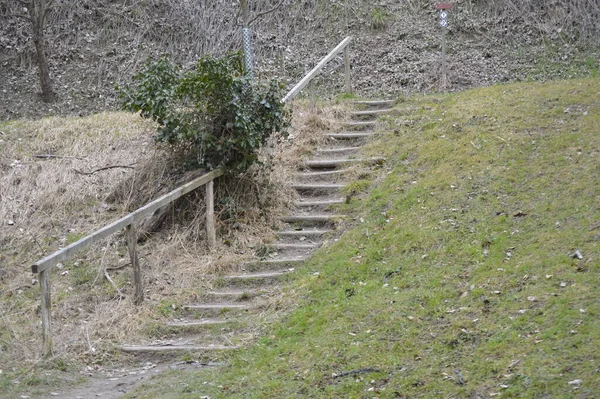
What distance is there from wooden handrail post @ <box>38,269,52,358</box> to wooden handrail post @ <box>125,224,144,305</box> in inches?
49.9

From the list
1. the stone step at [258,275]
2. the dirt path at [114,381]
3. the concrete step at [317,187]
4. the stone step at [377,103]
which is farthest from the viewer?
the stone step at [377,103]

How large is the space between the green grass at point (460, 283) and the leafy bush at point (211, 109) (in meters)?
1.71

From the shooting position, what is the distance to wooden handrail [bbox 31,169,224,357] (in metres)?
8.02

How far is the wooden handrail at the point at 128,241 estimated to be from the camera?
802 centimetres

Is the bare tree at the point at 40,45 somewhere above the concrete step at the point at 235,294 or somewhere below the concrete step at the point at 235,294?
above

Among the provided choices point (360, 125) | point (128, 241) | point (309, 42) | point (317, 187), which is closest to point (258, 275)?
point (128, 241)

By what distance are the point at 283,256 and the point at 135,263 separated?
2.06 m

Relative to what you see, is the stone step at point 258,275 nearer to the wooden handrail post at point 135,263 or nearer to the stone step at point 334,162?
the wooden handrail post at point 135,263

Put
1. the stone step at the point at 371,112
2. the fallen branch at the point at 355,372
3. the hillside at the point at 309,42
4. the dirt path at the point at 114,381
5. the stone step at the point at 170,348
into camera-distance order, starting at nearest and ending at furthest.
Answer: the fallen branch at the point at 355,372
the dirt path at the point at 114,381
the stone step at the point at 170,348
the stone step at the point at 371,112
the hillside at the point at 309,42

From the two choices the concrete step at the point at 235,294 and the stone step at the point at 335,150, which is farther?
the stone step at the point at 335,150

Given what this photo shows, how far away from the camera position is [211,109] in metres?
11.0

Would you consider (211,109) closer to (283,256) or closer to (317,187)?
(317,187)

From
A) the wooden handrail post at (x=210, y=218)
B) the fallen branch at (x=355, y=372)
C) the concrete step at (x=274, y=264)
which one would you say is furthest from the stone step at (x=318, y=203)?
the fallen branch at (x=355, y=372)

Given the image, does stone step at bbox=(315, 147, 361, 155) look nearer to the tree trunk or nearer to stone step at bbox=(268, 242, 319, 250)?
stone step at bbox=(268, 242, 319, 250)
